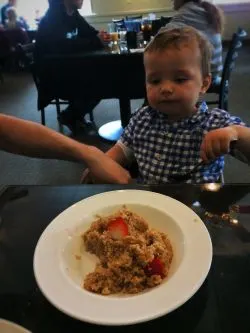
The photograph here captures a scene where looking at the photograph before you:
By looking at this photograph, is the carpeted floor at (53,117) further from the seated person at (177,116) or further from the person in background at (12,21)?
the seated person at (177,116)

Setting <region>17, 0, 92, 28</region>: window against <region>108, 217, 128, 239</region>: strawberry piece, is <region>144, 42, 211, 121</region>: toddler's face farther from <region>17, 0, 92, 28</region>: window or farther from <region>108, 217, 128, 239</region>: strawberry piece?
<region>17, 0, 92, 28</region>: window

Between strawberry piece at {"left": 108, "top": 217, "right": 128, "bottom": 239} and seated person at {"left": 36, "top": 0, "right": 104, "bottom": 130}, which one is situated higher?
seated person at {"left": 36, "top": 0, "right": 104, "bottom": 130}

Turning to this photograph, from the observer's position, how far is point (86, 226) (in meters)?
0.75

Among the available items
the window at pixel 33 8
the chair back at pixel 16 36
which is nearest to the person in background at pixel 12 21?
the chair back at pixel 16 36

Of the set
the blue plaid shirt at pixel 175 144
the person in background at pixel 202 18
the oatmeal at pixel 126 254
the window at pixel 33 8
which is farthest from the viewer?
the window at pixel 33 8

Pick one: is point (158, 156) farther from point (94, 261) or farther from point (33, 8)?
point (33, 8)

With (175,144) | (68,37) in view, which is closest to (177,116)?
(175,144)

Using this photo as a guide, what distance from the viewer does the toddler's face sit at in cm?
108

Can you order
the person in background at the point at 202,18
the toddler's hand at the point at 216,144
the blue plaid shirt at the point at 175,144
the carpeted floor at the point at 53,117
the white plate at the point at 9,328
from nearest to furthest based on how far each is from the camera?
1. the white plate at the point at 9,328
2. the toddler's hand at the point at 216,144
3. the blue plaid shirt at the point at 175,144
4. the person in background at the point at 202,18
5. the carpeted floor at the point at 53,117

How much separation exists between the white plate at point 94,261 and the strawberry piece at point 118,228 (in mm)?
91

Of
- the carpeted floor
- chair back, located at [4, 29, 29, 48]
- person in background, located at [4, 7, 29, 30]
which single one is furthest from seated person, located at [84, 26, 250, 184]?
person in background, located at [4, 7, 29, 30]

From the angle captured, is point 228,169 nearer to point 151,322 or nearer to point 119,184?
point 119,184

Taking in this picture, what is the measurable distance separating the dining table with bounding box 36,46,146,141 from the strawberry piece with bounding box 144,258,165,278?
2.20 m

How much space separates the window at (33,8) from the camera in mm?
6680
